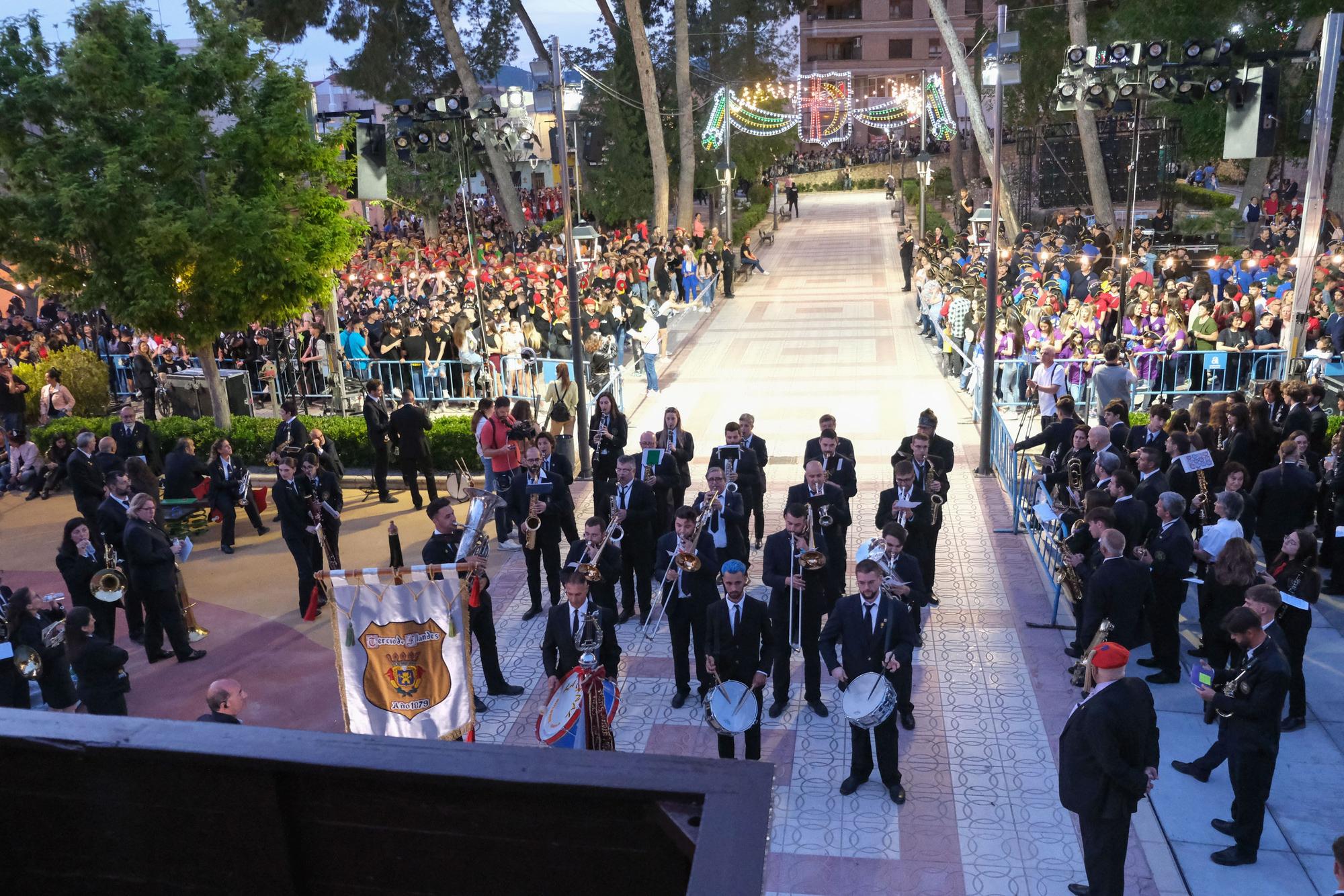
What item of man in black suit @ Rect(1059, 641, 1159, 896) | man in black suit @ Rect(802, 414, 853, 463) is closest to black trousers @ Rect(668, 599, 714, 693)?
man in black suit @ Rect(802, 414, 853, 463)

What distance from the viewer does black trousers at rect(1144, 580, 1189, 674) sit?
8695 millimetres

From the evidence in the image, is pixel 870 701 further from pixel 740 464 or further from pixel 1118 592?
pixel 740 464

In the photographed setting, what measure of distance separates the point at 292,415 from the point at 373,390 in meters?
1.08

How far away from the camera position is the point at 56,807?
2.01m

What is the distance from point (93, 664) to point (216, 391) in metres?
9.64

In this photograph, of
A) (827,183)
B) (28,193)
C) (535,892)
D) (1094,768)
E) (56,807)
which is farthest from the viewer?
(827,183)

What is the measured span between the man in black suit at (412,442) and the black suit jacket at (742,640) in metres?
7.11

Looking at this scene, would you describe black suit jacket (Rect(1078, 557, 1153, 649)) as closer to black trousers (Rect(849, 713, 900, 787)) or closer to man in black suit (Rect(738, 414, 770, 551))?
black trousers (Rect(849, 713, 900, 787))

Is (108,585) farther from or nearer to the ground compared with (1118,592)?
nearer to the ground

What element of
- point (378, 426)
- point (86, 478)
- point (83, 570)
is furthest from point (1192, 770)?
point (86, 478)

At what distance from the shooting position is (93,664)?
7719 mm

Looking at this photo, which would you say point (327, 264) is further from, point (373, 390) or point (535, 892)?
point (535, 892)

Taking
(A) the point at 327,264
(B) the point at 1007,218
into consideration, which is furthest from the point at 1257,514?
(B) the point at 1007,218

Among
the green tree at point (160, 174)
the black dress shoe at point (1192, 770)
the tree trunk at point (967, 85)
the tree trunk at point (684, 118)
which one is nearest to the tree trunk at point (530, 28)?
the tree trunk at point (684, 118)
